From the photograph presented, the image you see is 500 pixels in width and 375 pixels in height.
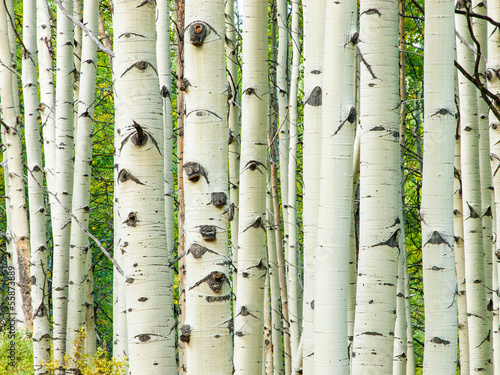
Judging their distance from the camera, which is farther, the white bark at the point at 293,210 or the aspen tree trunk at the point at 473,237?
the white bark at the point at 293,210

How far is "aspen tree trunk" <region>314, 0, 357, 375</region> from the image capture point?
176cm

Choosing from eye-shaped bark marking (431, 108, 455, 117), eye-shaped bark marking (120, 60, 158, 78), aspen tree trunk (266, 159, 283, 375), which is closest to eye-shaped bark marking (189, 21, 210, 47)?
eye-shaped bark marking (120, 60, 158, 78)

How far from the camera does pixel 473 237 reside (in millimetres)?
3273

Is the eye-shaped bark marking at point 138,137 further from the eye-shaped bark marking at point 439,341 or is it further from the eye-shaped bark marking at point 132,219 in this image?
the eye-shaped bark marking at point 439,341

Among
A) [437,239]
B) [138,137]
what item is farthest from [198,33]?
[437,239]

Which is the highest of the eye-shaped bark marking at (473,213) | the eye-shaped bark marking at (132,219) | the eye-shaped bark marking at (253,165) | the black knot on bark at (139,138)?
the eye-shaped bark marking at (253,165)

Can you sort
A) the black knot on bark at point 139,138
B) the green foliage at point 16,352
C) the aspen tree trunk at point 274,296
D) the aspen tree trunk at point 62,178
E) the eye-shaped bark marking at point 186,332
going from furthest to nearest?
the aspen tree trunk at point 274,296, the green foliage at point 16,352, the aspen tree trunk at point 62,178, the black knot on bark at point 139,138, the eye-shaped bark marking at point 186,332

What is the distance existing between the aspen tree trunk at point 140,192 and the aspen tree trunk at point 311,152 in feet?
2.01

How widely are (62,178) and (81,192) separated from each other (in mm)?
185

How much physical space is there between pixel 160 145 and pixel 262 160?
1.00 m

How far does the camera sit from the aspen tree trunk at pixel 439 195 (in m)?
1.77

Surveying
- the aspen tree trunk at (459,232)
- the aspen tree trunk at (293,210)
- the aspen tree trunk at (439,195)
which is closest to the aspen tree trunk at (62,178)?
the aspen tree trunk at (293,210)

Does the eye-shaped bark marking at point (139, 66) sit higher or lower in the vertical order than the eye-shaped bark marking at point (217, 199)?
higher

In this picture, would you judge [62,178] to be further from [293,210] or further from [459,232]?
[459,232]
